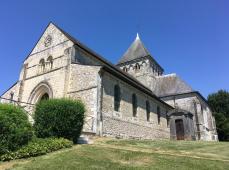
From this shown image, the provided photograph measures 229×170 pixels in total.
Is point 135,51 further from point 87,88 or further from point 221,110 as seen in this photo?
point 87,88

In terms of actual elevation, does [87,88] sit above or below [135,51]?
A: below

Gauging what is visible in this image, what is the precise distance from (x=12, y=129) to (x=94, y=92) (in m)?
7.87

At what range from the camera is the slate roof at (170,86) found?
3259cm

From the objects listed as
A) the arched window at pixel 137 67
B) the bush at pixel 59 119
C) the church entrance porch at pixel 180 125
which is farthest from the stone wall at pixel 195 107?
the bush at pixel 59 119

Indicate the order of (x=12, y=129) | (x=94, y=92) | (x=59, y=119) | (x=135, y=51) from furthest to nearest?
(x=135, y=51) < (x=94, y=92) < (x=59, y=119) < (x=12, y=129)

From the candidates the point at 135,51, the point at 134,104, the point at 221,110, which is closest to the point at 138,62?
the point at 135,51

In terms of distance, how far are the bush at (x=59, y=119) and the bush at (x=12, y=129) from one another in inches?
52.8

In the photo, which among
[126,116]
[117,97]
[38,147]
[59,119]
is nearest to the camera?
[38,147]

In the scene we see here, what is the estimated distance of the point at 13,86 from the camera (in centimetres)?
2291

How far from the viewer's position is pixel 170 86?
113 ft

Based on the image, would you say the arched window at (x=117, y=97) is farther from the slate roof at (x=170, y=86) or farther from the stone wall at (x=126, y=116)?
the slate roof at (x=170, y=86)

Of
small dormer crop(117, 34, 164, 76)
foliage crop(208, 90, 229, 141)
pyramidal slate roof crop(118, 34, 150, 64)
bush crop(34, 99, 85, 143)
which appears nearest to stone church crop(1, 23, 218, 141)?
bush crop(34, 99, 85, 143)

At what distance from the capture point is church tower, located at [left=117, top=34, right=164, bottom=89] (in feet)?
124

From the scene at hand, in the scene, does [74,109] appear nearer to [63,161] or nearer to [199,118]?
[63,161]
